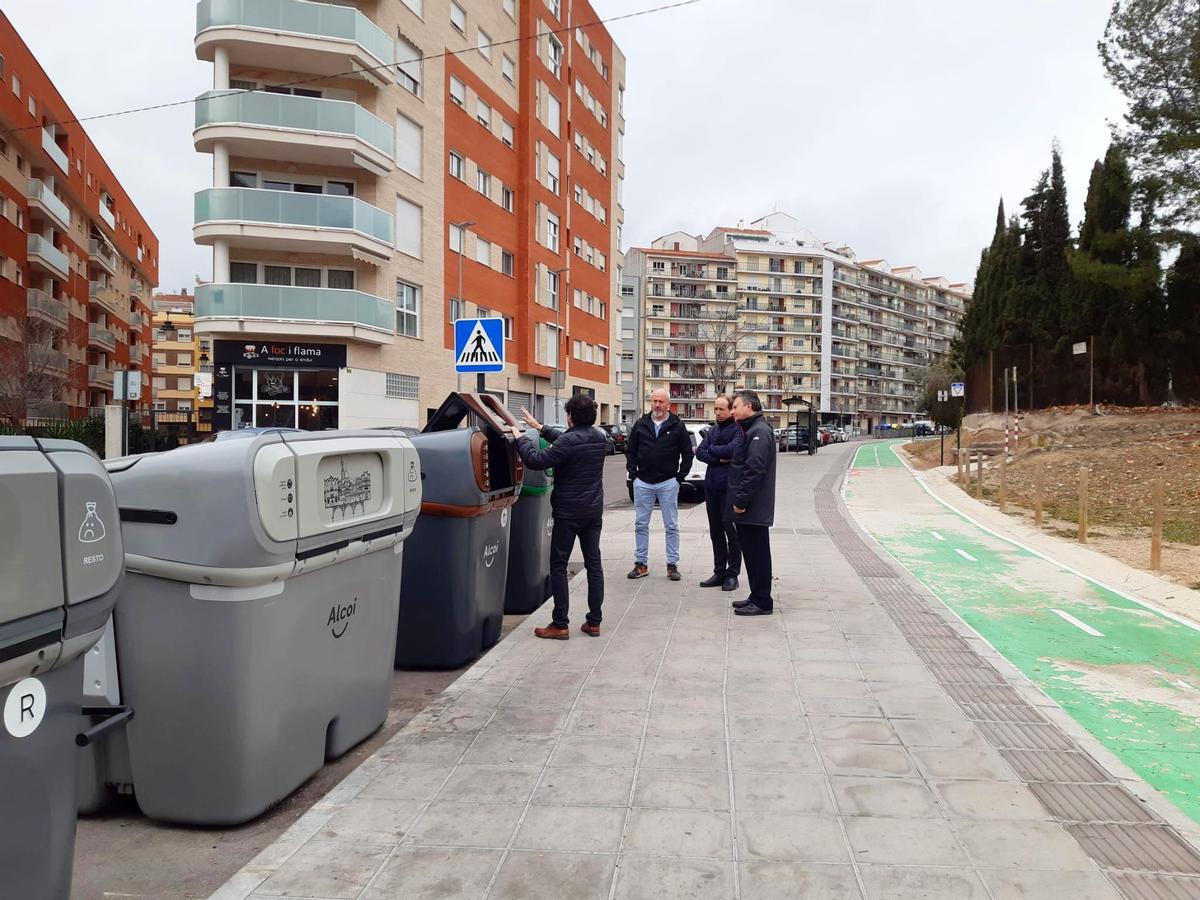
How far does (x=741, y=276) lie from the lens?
99.5 metres

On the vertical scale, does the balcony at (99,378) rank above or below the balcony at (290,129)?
below

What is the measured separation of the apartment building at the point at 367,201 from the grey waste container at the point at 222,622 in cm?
2228

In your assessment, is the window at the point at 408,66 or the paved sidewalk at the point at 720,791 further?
the window at the point at 408,66

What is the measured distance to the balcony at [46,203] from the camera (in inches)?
1537

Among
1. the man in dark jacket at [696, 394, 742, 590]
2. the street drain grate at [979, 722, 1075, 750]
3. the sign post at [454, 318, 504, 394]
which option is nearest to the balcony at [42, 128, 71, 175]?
the sign post at [454, 318, 504, 394]

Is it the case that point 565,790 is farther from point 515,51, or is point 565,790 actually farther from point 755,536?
point 515,51

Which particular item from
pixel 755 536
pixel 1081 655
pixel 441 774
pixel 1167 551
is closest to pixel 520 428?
pixel 755 536

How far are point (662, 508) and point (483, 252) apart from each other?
26819mm

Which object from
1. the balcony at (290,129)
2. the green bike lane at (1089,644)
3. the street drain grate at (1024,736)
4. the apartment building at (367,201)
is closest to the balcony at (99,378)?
the apartment building at (367,201)

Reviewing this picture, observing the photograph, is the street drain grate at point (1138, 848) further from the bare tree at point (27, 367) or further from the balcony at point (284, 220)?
the bare tree at point (27, 367)

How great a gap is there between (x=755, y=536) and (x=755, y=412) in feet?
3.48

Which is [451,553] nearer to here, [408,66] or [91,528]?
[91,528]

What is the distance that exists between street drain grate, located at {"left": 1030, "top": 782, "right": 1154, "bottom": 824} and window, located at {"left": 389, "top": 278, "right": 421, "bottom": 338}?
2667 centimetres

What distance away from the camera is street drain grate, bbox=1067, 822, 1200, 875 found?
118 inches
